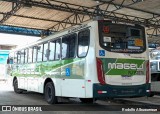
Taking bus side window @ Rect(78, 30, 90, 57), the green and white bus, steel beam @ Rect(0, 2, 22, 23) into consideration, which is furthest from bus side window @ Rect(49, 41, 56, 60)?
steel beam @ Rect(0, 2, 22, 23)

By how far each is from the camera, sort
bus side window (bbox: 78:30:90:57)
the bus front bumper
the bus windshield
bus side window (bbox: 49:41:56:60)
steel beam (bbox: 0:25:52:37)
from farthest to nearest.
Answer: steel beam (bbox: 0:25:52:37) → bus side window (bbox: 49:41:56:60) → bus side window (bbox: 78:30:90:57) → the bus windshield → the bus front bumper

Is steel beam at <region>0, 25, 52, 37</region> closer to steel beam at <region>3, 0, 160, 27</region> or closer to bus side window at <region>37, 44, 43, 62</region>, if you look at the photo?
steel beam at <region>3, 0, 160, 27</region>

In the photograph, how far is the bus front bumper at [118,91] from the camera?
28.4 ft

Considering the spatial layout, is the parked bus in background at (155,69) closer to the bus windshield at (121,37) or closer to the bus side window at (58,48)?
the bus windshield at (121,37)

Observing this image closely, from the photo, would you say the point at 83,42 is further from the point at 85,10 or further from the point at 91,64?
the point at 85,10

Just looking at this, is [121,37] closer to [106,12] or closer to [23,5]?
[23,5]

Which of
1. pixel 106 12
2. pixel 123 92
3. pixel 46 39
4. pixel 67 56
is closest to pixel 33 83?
pixel 46 39

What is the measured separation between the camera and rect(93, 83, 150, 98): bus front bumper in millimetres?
8664

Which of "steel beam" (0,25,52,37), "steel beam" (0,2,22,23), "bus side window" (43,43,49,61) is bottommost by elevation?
"bus side window" (43,43,49,61)

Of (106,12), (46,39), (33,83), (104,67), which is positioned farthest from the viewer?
(106,12)

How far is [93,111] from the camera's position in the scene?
9.55 meters

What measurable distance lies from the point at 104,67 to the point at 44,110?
265 centimetres

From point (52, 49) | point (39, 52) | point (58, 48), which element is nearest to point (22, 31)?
point (39, 52)

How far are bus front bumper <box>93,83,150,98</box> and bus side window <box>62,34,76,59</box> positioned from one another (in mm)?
1788
